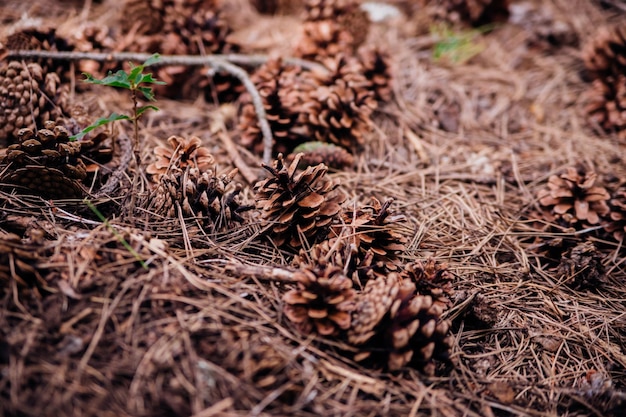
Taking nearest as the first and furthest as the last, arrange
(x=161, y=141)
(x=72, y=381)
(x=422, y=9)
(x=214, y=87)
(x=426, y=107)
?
(x=72, y=381), (x=161, y=141), (x=214, y=87), (x=426, y=107), (x=422, y=9)

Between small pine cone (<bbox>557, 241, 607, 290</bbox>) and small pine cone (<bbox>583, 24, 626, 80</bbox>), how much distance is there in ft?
4.76

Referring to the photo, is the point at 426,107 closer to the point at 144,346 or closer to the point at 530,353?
the point at 530,353

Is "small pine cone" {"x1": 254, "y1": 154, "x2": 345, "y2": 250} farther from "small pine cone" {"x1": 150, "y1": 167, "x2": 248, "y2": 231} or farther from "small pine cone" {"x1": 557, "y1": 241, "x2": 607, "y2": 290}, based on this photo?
"small pine cone" {"x1": 557, "y1": 241, "x2": 607, "y2": 290}

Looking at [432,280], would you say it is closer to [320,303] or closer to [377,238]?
[377,238]

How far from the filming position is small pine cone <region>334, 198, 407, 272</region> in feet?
5.07

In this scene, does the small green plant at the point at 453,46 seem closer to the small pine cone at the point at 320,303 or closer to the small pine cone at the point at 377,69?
the small pine cone at the point at 377,69

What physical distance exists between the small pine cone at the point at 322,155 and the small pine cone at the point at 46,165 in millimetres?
862

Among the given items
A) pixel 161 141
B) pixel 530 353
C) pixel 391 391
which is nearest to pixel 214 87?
pixel 161 141

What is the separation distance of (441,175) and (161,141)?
138 cm

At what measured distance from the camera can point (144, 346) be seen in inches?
46.8

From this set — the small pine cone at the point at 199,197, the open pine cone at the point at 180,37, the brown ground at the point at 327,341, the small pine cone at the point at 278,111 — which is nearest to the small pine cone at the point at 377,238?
the brown ground at the point at 327,341

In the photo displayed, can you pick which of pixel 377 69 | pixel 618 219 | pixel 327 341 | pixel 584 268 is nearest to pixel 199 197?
pixel 327 341

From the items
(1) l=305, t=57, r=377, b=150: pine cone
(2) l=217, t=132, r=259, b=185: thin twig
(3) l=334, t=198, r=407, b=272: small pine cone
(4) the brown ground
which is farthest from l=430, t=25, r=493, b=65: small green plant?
(3) l=334, t=198, r=407, b=272: small pine cone

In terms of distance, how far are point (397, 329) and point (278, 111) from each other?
3.95 feet
